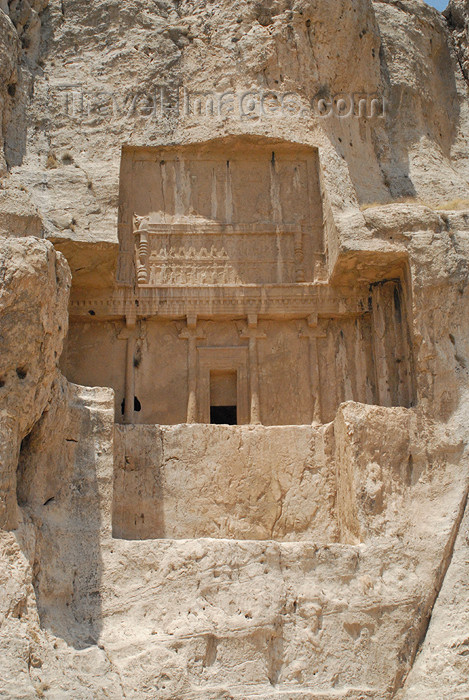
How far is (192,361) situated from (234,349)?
2.02 feet

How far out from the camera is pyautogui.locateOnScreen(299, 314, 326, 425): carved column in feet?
41.8

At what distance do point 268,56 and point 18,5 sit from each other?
4.03m

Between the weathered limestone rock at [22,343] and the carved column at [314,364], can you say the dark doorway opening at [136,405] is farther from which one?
the weathered limestone rock at [22,343]

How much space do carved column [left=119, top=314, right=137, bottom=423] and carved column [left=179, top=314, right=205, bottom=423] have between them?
691 millimetres

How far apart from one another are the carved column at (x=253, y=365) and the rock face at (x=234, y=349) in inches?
1.6

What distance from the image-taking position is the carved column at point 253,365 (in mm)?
12594

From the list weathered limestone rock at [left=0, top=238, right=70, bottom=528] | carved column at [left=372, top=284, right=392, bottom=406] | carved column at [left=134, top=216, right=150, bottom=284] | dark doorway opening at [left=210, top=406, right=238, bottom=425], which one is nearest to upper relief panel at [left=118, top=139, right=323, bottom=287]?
carved column at [left=134, top=216, right=150, bottom=284]

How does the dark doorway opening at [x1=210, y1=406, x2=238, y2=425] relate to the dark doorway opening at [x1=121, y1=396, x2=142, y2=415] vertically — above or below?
below

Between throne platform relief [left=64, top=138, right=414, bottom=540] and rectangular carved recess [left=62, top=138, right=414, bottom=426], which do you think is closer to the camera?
throne platform relief [left=64, top=138, right=414, bottom=540]

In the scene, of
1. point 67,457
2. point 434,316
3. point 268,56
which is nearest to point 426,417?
point 434,316

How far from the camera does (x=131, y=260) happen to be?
43.7 feet

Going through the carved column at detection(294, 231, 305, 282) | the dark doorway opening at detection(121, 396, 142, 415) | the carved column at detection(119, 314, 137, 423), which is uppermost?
the carved column at detection(294, 231, 305, 282)

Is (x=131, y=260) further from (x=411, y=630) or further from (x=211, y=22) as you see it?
(x=411, y=630)

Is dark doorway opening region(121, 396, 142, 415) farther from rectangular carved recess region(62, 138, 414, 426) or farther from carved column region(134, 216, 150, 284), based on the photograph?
carved column region(134, 216, 150, 284)
